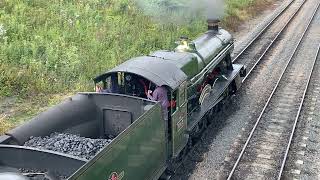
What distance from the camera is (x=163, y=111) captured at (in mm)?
9281

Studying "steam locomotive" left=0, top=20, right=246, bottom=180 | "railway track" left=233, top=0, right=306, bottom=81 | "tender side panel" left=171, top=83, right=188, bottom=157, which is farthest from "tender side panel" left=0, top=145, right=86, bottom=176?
"railway track" left=233, top=0, right=306, bottom=81

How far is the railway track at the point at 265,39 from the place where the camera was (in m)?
20.3

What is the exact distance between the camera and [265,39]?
2405 centimetres

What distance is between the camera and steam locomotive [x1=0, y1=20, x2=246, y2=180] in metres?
6.84

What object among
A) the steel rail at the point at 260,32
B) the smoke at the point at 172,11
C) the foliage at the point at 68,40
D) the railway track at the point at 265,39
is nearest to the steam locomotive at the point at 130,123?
the foliage at the point at 68,40

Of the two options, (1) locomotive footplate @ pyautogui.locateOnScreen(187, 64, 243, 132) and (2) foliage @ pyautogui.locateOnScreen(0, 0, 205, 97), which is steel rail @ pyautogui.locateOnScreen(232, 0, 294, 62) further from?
(1) locomotive footplate @ pyautogui.locateOnScreen(187, 64, 243, 132)

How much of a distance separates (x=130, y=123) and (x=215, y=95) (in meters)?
4.55

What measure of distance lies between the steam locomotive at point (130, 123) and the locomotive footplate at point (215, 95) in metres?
0.04

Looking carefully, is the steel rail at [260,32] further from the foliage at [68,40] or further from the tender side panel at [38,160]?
the tender side panel at [38,160]

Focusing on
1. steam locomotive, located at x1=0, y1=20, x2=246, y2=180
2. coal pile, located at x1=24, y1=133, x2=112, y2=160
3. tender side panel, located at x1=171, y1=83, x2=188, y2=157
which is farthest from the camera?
tender side panel, located at x1=171, y1=83, x2=188, y2=157

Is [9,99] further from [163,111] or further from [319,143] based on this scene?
[319,143]

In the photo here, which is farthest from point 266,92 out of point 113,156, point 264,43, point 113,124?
point 113,156

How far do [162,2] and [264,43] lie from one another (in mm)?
6185

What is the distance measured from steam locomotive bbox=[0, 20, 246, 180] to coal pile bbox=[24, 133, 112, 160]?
10.3 inches
